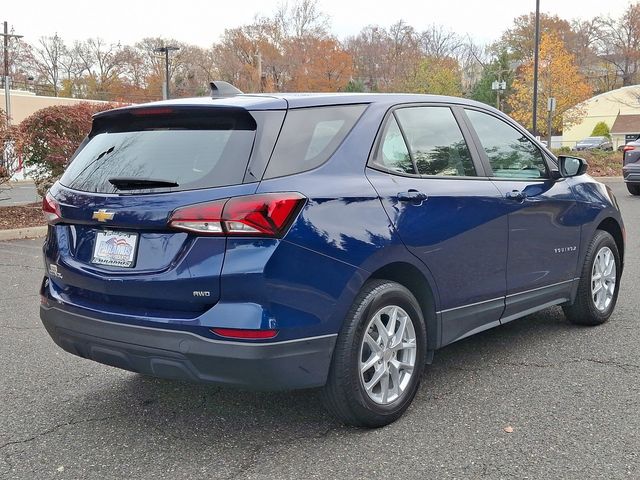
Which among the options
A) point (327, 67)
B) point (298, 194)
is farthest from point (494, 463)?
point (327, 67)

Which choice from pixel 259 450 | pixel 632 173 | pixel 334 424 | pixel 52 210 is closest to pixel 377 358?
pixel 334 424

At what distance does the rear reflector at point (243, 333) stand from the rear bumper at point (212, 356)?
3 cm

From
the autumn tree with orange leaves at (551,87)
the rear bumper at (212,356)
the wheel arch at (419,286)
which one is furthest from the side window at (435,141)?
the autumn tree with orange leaves at (551,87)

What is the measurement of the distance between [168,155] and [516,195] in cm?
231

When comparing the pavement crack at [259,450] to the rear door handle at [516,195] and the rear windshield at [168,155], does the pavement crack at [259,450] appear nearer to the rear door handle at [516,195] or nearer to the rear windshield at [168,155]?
the rear windshield at [168,155]

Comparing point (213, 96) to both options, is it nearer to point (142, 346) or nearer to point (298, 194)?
point (298, 194)

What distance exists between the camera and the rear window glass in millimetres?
3014

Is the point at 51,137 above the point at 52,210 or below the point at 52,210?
above

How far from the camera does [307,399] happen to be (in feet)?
12.3

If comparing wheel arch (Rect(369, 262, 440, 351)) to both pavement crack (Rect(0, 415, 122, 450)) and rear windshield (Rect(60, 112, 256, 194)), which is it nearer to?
rear windshield (Rect(60, 112, 256, 194))

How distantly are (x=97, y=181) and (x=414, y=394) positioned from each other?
202 centimetres

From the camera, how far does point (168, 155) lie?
316 centimetres

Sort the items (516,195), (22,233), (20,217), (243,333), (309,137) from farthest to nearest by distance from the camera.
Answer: (20,217)
(22,233)
(516,195)
(309,137)
(243,333)

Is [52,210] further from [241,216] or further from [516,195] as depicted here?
[516,195]
